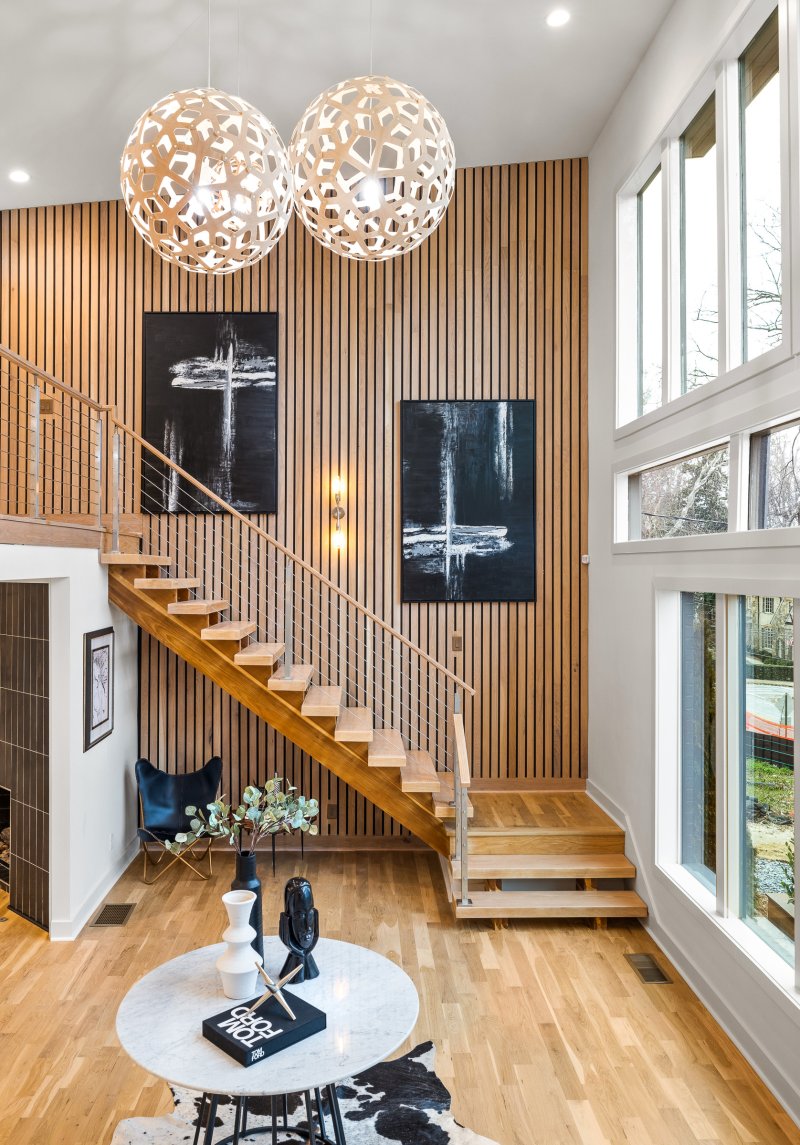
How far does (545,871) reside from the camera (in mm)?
5117

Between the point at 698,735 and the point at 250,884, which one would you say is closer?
the point at 250,884

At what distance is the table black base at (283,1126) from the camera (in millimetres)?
2678

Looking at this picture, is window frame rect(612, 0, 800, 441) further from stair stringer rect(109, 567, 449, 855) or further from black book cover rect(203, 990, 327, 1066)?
black book cover rect(203, 990, 327, 1066)

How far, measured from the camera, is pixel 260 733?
638cm

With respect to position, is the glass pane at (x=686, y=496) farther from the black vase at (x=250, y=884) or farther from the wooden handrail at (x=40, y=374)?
the wooden handrail at (x=40, y=374)

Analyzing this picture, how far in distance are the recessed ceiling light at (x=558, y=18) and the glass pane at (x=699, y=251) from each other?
942 millimetres

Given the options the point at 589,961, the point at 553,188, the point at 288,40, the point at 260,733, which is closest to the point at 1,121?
the point at 288,40

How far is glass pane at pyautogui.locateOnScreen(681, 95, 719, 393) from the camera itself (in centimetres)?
422

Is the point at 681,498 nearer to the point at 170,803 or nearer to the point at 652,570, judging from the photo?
the point at 652,570

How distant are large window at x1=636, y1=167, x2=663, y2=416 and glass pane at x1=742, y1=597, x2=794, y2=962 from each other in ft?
6.32

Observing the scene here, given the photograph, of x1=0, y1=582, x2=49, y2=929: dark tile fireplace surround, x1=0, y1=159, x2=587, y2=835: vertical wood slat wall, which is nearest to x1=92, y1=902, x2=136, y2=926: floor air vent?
x1=0, y1=582, x2=49, y2=929: dark tile fireplace surround

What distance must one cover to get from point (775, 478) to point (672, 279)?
1.66 m

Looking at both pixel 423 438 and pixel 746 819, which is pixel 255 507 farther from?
pixel 746 819

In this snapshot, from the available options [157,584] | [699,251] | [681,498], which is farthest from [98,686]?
[699,251]
